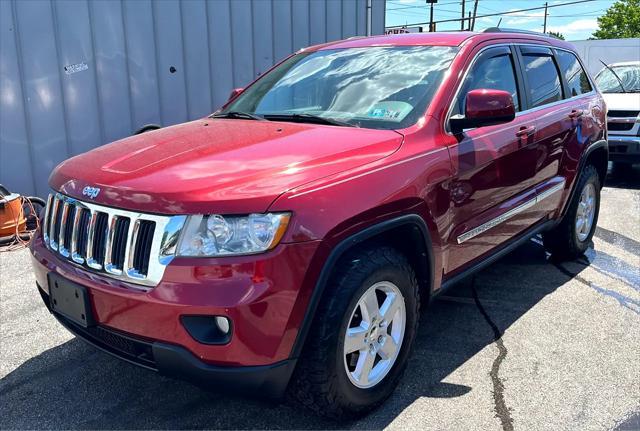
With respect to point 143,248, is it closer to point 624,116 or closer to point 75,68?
point 75,68

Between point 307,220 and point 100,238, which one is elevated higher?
point 307,220

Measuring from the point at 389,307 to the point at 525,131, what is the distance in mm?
1795

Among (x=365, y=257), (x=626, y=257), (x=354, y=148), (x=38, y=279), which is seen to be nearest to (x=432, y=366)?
(x=365, y=257)

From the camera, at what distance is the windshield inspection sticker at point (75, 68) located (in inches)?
256

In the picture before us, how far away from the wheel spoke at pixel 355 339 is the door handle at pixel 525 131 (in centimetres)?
186

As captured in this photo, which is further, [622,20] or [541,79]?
[622,20]

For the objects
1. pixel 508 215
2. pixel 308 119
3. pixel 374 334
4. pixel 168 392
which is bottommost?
pixel 168 392

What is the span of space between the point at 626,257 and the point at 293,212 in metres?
4.20

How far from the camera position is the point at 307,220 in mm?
2293

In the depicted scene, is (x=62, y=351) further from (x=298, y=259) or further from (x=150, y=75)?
(x=150, y=75)

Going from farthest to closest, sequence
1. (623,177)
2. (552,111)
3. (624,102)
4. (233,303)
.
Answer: (623,177), (624,102), (552,111), (233,303)


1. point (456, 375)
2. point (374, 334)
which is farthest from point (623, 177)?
point (374, 334)

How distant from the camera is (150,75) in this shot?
7188 mm

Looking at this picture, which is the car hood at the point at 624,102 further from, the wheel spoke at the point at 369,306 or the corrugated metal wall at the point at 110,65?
the wheel spoke at the point at 369,306
